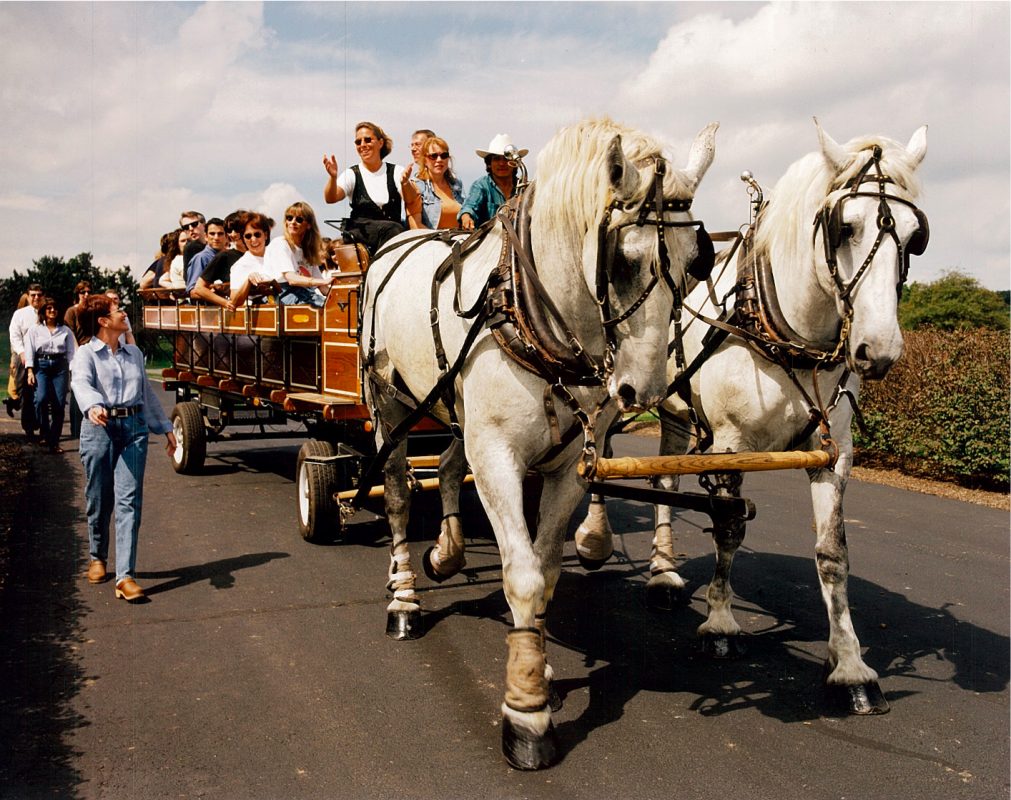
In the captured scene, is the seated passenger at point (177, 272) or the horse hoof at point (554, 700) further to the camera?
the seated passenger at point (177, 272)

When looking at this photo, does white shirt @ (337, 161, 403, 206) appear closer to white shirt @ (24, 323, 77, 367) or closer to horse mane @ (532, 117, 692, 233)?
horse mane @ (532, 117, 692, 233)

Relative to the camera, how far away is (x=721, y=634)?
454cm

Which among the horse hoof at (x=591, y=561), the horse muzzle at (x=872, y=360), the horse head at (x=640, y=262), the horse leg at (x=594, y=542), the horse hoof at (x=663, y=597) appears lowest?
the horse hoof at (x=663, y=597)

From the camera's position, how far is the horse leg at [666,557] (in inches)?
210

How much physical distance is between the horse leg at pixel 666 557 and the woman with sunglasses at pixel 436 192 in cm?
252

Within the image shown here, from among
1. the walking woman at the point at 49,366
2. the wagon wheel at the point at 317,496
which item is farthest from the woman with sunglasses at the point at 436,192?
the walking woman at the point at 49,366

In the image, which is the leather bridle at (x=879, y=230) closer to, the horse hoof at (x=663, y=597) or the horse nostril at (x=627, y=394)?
the horse nostril at (x=627, y=394)

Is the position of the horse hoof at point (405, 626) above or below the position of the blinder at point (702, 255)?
below

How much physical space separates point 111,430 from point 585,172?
12.0 feet

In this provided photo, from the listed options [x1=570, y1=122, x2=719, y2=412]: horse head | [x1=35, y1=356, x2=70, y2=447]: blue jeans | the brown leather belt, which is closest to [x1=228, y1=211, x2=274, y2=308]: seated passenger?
the brown leather belt

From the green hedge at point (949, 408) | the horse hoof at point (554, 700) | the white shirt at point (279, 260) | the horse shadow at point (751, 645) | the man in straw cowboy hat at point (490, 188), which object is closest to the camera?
the horse hoof at point (554, 700)

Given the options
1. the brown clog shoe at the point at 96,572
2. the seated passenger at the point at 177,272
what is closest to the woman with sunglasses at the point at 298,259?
the brown clog shoe at the point at 96,572

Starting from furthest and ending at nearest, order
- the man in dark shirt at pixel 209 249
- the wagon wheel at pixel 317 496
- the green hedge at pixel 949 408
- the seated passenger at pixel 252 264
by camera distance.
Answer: the man in dark shirt at pixel 209 249 < the green hedge at pixel 949 408 < the seated passenger at pixel 252 264 < the wagon wheel at pixel 317 496

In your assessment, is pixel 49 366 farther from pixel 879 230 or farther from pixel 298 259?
pixel 879 230
